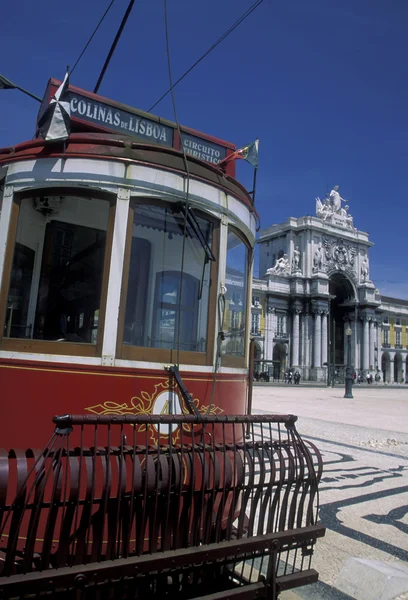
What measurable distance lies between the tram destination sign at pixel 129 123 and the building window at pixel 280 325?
63312mm

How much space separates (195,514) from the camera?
2652 mm

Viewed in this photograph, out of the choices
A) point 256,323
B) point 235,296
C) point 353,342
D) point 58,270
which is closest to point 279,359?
point 256,323

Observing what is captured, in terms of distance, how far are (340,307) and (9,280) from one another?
251ft

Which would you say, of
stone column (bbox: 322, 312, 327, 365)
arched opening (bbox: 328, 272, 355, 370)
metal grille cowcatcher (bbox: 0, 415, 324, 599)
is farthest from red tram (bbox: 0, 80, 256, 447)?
arched opening (bbox: 328, 272, 355, 370)

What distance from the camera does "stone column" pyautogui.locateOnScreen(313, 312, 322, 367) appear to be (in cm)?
6484

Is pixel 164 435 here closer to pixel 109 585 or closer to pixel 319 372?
pixel 109 585

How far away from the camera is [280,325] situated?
220 ft

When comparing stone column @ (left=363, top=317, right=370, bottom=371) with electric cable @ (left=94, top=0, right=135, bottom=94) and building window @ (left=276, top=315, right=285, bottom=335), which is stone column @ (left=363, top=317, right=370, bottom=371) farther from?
electric cable @ (left=94, top=0, right=135, bottom=94)

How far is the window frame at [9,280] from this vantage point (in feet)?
10.1

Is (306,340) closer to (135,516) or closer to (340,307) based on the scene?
(340,307)

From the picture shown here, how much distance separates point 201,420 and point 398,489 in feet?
15.6

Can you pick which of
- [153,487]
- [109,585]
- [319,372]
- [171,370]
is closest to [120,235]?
[171,370]

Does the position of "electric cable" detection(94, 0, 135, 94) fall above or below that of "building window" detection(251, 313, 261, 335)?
below

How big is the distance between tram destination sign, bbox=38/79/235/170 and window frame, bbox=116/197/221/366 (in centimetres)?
64
